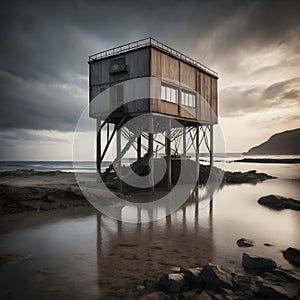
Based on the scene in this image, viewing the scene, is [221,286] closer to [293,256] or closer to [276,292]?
[276,292]

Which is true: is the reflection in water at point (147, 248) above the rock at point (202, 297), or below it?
below

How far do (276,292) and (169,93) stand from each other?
15.9 m

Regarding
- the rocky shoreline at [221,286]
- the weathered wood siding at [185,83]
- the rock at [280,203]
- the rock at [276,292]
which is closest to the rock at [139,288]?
the rocky shoreline at [221,286]

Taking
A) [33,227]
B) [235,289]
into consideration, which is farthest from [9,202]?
[235,289]

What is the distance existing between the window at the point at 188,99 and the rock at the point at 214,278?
54.2ft

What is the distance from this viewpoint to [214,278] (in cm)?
504

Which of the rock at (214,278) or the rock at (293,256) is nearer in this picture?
the rock at (214,278)

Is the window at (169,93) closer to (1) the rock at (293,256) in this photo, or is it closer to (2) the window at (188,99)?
(2) the window at (188,99)

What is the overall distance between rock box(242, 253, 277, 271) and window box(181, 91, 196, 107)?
51.7 feet

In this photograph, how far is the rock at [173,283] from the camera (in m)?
4.92

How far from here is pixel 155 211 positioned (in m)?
13.6

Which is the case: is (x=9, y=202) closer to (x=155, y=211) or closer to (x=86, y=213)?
(x=86, y=213)

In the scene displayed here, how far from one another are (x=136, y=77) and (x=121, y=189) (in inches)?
336

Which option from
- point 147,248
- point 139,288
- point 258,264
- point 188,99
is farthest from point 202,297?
point 188,99
